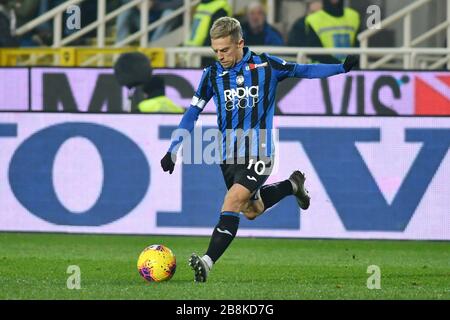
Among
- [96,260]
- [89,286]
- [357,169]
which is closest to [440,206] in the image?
[357,169]

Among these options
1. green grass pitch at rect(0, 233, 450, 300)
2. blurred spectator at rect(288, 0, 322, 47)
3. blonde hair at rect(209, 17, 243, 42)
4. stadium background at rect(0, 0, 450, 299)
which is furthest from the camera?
blurred spectator at rect(288, 0, 322, 47)

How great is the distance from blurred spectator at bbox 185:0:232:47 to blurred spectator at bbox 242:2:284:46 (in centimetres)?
31

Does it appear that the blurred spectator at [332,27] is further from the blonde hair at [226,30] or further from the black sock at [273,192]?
the blonde hair at [226,30]

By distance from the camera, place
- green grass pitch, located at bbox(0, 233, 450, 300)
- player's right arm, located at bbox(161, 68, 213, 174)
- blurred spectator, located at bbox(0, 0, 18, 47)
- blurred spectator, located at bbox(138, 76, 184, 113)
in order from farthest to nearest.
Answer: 1. blurred spectator, located at bbox(0, 0, 18, 47)
2. blurred spectator, located at bbox(138, 76, 184, 113)
3. player's right arm, located at bbox(161, 68, 213, 174)
4. green grass pitch, located at bbox(0, 233, 450, 300)

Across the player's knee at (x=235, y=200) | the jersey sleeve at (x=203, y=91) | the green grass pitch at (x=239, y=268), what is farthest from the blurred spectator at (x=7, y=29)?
the player's knee at (x=235, y=200)

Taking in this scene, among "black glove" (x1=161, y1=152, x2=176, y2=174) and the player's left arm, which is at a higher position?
the player's left arm

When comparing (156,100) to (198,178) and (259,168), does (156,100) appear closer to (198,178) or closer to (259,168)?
(198,178)

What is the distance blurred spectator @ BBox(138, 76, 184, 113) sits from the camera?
1484cm

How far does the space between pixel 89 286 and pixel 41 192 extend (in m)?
4.34

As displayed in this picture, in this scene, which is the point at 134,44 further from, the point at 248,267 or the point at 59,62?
the point at 248,267

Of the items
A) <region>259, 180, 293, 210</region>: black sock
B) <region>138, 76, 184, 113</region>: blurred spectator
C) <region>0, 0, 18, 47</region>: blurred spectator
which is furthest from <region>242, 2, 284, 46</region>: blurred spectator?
<region>259, 180, 293, 210</region>: black sock

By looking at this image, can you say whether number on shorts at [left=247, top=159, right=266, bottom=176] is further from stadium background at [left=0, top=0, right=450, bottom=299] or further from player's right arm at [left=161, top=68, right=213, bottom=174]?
stadium background at [left=0, top=0, right=450, bottom=299]

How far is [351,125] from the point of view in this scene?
13.7 m

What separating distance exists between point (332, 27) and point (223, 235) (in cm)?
799
